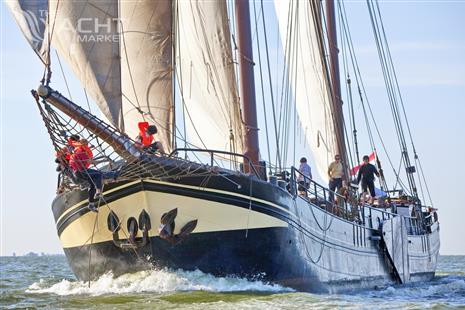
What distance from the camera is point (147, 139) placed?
23812mm

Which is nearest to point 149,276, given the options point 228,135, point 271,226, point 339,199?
point 271,226

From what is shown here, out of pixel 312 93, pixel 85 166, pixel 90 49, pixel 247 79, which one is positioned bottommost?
pixel 85 166

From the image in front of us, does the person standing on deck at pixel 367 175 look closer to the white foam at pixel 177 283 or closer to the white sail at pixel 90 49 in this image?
the white foam at pixel 177 283

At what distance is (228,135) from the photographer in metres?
27.7

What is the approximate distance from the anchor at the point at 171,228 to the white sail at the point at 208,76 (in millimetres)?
4903

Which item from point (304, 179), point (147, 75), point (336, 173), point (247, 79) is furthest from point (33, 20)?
point (336, 173)

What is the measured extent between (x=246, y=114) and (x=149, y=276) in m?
6.40

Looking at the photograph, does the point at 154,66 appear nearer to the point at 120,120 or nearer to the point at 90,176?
the point at 120,120

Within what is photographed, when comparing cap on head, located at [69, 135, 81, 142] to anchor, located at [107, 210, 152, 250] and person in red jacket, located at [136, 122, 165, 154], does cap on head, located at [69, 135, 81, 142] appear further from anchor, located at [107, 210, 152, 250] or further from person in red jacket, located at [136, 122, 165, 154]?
anchor, located at [107, 210, 152, 250]

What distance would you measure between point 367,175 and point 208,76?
891 cm

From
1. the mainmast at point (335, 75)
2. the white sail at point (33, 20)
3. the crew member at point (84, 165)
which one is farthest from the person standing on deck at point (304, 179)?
the mainmast at point (335, 75)

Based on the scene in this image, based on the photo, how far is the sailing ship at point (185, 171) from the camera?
2305 centimetres

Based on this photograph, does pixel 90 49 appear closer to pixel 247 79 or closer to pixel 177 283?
pixel 247 79

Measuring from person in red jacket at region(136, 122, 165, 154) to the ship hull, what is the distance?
779mm
